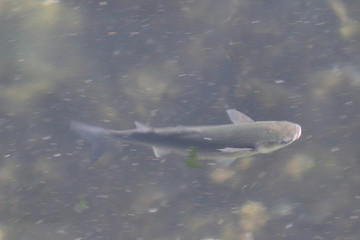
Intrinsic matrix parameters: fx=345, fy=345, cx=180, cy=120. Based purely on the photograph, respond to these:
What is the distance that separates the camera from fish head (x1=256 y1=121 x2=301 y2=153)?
3.65 metres

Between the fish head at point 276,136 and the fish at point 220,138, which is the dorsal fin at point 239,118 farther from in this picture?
the fish head at point 276,136

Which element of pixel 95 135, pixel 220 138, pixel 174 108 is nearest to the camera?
pixel 220 138

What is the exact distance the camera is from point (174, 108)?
15.8ft

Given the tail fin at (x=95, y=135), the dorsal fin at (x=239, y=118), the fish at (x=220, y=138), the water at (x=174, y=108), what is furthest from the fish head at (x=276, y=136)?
the tail fin at (x=95, y=135)

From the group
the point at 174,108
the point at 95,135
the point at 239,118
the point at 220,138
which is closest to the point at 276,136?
the point at 239,118

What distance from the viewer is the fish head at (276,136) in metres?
3.65

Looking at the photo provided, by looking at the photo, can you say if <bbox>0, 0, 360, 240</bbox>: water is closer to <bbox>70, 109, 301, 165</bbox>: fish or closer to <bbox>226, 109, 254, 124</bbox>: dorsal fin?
<bbox>226, 109, 254, 124</bbox>: dorsal fin

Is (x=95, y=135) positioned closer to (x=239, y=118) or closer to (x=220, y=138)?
(x=220, y=138)

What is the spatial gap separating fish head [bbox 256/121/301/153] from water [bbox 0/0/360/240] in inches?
29.4

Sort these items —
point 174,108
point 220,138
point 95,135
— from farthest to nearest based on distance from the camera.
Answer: point 174,108 → point 95,135 → point 220,138

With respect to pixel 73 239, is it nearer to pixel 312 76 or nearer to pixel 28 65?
pixel 28 65

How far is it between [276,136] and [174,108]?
1.61 metres

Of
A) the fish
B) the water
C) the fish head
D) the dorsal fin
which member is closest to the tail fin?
the fish

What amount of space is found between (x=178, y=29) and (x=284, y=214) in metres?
2.86
